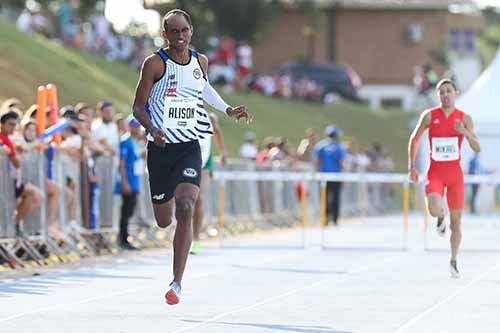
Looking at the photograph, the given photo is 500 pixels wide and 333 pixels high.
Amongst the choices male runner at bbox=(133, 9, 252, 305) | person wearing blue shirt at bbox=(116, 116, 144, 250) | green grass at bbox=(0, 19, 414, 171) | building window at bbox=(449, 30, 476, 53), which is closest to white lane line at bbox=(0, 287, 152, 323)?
male runner at bbox=(133, 9, 252, 305)

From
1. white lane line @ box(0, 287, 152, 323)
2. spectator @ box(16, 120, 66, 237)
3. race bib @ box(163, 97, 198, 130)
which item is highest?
race bib @ box(163, 97, 198, 130)

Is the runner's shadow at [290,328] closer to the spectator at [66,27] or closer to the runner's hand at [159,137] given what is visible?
the runner's hand at [159,137]

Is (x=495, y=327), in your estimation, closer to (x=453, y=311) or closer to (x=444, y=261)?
(x=453, y=311)

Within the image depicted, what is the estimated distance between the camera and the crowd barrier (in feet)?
57.2

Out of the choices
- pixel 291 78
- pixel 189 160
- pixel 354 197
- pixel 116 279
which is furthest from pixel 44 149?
pixel 291 78

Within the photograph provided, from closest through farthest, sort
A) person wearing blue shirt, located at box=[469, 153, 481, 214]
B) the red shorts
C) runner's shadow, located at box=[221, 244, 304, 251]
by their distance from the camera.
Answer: the red shorts
runner's shadow, located at box=[221, 244, 304, 251]
person wearing blue shirt, located at box=[469, 153, 481, 214]

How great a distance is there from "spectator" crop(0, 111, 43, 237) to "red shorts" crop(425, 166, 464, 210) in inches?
172

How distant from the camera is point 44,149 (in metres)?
17.9

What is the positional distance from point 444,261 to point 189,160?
6.84 m

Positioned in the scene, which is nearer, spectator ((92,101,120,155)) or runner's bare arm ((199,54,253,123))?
runner's bare arm ((199,54,253,123))

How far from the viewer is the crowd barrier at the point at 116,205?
687 inches

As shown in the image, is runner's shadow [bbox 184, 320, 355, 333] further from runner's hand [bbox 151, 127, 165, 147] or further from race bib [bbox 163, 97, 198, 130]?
race bib [bbox 163, 97, 198, 130]

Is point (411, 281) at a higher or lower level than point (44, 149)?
lower

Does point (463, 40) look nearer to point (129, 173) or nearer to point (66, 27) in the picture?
point (66, 27)
